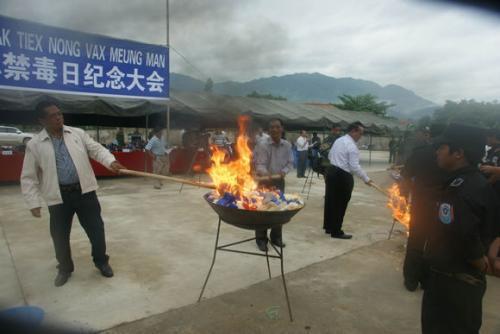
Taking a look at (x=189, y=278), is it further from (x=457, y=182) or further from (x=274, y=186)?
(x=457, y=182)

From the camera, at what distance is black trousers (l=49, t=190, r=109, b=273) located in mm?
3370

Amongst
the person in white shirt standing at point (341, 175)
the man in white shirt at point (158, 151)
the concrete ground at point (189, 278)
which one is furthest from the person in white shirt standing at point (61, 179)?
the man in white shirt at point (158, 151)

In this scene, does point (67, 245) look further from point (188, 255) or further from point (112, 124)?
point (112, 124)

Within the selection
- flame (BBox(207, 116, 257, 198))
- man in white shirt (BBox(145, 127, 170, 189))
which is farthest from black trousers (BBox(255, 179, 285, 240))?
man in white shirt (BBox(145, 127, 170, 189))

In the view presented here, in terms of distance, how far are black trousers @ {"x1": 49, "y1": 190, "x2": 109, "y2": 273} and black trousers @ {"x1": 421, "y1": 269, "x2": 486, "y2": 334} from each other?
3.09 m

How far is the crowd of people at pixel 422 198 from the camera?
1.85 meters

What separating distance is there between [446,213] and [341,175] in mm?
3217

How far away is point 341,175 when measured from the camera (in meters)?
5.09

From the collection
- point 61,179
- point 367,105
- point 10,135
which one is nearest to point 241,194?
point 61,179

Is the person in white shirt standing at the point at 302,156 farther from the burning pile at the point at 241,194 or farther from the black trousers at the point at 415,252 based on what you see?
the black trousers at the point at 415,252

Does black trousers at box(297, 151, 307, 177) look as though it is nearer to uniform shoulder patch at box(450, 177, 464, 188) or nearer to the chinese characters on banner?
the chinese characters on banner

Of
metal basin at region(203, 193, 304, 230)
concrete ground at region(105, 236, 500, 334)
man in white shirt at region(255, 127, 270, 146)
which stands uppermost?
man in white shirt at region(255, 127, 270, 146)

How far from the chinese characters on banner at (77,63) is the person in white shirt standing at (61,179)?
19.9ft

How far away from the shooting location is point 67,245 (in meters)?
3.46
